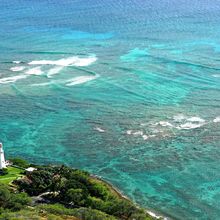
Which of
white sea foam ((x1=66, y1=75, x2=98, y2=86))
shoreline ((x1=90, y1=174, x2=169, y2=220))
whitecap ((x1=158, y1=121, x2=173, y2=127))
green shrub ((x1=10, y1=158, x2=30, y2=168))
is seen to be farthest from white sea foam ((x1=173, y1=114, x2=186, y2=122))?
green shrub ((x1=10, y1=158, x2=30, y2=168))

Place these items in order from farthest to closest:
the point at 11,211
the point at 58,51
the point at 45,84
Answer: the point at 58,51 < the point at 45,84 < the point at 11,211

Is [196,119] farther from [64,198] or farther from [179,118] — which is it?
[64,198]

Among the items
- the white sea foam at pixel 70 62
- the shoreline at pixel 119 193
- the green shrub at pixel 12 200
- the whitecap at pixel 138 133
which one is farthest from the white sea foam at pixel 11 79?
the green shrub at pixel 12 200

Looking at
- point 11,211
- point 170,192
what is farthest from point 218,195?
point 11,211

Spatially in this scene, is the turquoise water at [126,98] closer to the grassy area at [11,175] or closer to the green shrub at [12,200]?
the grassy area at [11,175]

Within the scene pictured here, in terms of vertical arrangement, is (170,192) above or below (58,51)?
below

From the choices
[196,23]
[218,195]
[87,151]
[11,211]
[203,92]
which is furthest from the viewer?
[196,23]

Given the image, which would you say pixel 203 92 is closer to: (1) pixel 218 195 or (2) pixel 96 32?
(1) pixel 218 195
